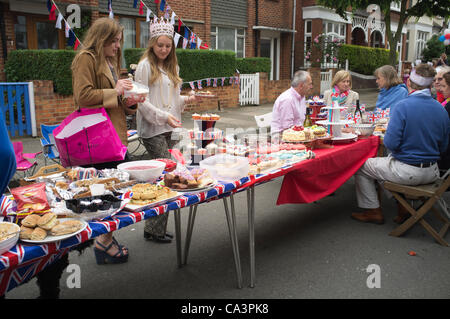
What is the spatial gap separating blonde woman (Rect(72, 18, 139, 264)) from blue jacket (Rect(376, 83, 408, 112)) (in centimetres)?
433

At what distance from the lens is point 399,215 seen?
14.8 feet

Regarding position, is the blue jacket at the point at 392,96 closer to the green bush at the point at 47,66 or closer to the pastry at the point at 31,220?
the pastry at the point at 31,220

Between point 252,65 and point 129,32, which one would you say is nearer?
point 129,32

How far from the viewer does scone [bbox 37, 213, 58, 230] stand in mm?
1815

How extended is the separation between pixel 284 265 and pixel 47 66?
816 centimetres

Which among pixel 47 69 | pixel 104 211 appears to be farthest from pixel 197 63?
pixel 104 211

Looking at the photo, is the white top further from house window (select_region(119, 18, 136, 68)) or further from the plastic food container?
house window (select_region(119, 18, 136, 68))

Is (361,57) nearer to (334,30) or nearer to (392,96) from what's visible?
(334,30)

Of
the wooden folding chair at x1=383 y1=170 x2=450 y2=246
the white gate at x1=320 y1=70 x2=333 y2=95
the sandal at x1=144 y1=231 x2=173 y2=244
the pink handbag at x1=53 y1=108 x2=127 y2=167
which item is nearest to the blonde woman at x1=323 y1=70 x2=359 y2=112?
the wooden folding chair at x1=383 y1=170 x2=450 y2=246

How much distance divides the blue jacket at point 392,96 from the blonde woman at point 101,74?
14.2 ft

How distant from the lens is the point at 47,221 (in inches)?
72.1

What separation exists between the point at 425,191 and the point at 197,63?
999 centimetres

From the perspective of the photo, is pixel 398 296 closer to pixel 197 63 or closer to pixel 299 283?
pixel 299 283

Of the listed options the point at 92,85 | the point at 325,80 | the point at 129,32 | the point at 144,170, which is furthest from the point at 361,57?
the point at 144,170
